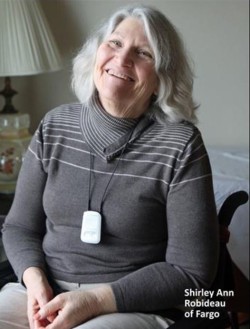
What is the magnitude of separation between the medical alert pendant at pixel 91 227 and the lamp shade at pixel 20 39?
779 millimetres

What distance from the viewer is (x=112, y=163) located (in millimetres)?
1206

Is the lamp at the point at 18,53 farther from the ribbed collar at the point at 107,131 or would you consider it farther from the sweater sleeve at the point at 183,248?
the sweater sleeve at the point at 183,248

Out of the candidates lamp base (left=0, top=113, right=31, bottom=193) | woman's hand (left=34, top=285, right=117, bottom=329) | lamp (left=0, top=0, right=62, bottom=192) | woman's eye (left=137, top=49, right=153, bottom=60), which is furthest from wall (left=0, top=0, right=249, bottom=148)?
woman's hand (left=34, top=285, right=117, bottom=329)

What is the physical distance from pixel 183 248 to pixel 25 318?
42 centimetres

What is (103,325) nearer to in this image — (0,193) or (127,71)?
(127,71)

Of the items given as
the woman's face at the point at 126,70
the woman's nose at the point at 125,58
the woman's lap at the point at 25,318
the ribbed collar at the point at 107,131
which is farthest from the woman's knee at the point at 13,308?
the woman's nose at the point at 125,58

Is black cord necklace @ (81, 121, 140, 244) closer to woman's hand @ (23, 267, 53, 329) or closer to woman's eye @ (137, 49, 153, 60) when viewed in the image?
woman's hand @ (23, 267, 53, 329)

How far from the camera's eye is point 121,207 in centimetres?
117

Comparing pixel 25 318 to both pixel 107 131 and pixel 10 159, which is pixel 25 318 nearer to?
pixel 107 131

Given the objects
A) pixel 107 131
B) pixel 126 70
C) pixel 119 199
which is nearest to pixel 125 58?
pixel 126 70

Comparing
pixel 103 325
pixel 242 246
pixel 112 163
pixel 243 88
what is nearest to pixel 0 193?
pixel 112 163

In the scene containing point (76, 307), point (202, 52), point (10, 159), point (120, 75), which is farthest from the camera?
point (202, 52)

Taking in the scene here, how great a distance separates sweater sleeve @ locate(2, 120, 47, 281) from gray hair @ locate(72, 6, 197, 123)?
222mm

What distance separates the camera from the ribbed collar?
4.00 feet
